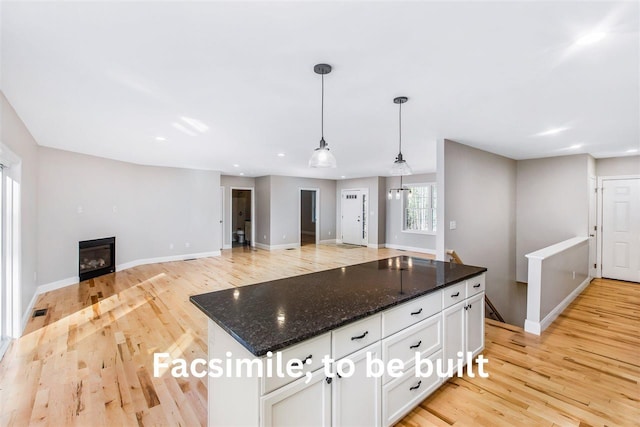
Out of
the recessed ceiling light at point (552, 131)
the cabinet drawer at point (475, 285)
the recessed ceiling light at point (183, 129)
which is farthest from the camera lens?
the recessed ceiling light at point (552, 131)

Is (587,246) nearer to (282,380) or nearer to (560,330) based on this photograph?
(560,330)

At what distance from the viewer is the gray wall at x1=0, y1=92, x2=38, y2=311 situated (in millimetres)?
2705

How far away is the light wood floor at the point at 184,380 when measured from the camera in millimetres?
1954

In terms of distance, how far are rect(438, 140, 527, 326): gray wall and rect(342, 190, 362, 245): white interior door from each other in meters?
4.80

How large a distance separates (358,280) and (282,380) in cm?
109

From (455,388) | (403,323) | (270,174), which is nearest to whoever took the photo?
(403,323)

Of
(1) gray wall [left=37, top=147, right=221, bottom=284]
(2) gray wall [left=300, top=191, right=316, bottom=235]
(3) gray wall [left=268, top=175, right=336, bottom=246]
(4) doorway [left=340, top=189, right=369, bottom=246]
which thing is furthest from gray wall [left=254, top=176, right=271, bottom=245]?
(2) gray wall [left=300, top=191, right=316, bottom=235]

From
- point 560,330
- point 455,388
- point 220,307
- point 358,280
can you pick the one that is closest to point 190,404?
point 220,307

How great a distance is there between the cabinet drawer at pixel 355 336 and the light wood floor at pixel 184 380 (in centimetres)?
76

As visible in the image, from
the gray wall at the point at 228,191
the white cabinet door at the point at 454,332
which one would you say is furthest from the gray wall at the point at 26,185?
the gray wall at the point at 228,191

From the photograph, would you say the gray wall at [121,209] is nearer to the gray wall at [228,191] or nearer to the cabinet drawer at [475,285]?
the gray wall at [228,191]

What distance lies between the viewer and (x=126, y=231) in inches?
241

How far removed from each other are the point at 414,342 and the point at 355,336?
24.1 inches

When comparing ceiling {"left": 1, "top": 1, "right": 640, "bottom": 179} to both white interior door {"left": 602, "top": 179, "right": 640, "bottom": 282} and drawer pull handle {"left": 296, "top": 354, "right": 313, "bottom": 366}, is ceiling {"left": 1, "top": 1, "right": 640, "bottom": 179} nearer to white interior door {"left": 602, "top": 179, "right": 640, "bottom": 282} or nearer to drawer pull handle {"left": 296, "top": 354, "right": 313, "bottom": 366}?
drawer pull handle {"left": 296, "top": 354, "right": 313, "bottom": 366}
